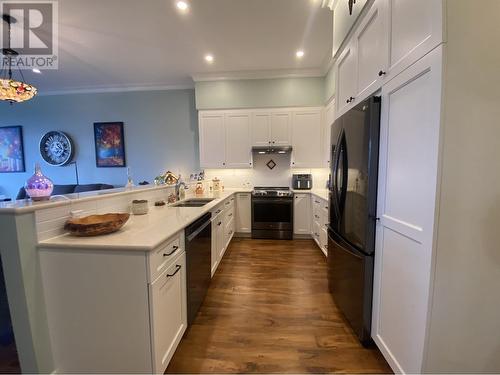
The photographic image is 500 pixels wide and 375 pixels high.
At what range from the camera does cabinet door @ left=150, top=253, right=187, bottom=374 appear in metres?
1.20

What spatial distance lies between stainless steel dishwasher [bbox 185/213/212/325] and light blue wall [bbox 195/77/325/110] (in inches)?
104

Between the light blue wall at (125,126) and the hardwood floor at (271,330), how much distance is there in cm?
294

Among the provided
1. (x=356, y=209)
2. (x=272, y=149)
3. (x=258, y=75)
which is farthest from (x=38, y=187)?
(x=258, y=75)

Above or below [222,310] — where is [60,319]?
above

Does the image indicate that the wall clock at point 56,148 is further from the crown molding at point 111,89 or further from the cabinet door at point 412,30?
the cabinet door at point 412,30

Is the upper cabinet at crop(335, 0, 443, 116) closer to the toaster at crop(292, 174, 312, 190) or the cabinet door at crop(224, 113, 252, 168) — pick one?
the toaster at crop(292, 174, 312, 190)

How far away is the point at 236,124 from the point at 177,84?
1549mm

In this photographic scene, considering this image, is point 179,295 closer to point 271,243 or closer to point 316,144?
point 271,243

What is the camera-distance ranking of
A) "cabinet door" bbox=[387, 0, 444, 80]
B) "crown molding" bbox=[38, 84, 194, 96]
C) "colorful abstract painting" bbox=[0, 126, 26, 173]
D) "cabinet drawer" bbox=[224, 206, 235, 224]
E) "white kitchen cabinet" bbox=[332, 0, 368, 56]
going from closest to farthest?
"cabinet door" bbox=[387, 0, 444, 80] → "white kitchen cabinet" bbox=[332, 0, 368, 56] → "cabinet drawer" bbox=[224, 206, 235, 224] → "crown molding" bbox=[38, 84, 194, 96] → "colorful abstract painting" bbox=[0, 126, 26, 173]

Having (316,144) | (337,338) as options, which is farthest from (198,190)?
(337,338)

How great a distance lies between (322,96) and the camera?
3865 mm

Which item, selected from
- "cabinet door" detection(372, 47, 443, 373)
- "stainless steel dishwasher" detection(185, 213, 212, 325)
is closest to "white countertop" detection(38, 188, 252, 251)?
"stainless steel dishwasher" detection(185, 213, 212, 325)

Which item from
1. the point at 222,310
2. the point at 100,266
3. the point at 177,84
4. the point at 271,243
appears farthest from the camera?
the point at 177,84

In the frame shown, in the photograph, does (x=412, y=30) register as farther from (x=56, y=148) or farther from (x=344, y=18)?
(x=56, y=148)
